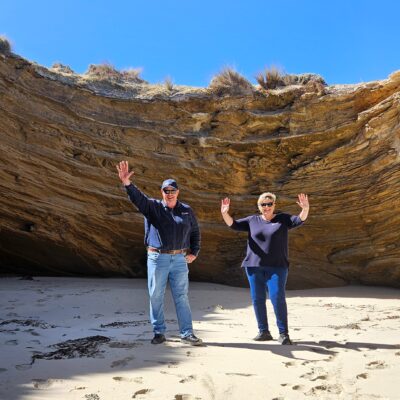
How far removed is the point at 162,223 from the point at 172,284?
614mm

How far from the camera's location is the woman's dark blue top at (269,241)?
4.33 metres

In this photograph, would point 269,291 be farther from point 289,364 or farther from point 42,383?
point 42,383

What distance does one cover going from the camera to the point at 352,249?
30.1ft

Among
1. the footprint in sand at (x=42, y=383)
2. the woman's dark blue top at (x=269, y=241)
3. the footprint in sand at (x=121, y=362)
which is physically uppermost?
the woman's dark blue top at (x=269, y=241)

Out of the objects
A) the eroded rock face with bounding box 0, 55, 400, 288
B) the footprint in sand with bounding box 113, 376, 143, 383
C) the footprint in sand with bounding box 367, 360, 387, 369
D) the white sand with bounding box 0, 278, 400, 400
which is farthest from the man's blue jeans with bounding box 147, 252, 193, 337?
the eroded rock face with bounding box 0, 55, 400, 288

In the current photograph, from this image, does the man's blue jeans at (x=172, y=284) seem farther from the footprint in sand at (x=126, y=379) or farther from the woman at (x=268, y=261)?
the footprint in sand at (x=126, y=379)

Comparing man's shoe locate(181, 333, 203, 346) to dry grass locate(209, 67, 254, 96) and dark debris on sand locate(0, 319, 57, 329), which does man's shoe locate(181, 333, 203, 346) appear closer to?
dark debris on sand locate(0, 319, 57, 329)

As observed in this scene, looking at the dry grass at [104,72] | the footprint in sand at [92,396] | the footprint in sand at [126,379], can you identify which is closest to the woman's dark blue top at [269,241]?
the footprint in sand at [126,379]

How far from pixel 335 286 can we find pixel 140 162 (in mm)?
4947

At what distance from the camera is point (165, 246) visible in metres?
4.22

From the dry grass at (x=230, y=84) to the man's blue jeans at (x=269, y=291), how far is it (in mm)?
6222

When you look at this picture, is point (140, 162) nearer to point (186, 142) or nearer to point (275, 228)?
point (186, 142)

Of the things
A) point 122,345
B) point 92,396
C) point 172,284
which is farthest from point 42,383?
point 172,284

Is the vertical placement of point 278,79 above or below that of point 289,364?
above
